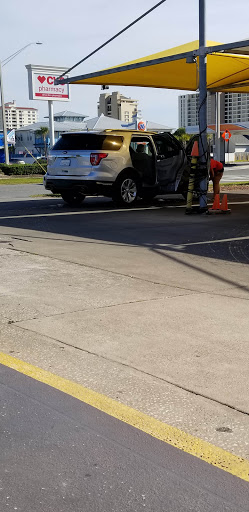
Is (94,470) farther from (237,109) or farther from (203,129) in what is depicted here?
(237,109)

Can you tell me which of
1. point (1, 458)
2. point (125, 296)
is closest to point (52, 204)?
point (125, 296)

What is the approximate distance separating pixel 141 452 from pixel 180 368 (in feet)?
4.34

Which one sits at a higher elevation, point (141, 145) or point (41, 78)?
point (41, 78)

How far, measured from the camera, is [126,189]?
16.2 meters

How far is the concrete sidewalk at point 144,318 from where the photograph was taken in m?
4.30

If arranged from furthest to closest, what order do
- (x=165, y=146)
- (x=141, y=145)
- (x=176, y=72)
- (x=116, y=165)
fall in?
(x=176, y=72) → (x=165, y=146) → (x=141, y=145) → (x=116, y=165)

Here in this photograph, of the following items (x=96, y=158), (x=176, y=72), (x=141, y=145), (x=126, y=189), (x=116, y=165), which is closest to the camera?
(x=96, y=158)

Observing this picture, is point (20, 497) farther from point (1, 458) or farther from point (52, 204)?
point (52, 204)

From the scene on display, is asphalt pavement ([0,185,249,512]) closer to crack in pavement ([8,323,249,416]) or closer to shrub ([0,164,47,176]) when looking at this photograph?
crack in pavement ([8,323,249,416])

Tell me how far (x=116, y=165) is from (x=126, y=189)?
80cm

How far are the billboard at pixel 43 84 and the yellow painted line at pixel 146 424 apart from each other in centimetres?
3792

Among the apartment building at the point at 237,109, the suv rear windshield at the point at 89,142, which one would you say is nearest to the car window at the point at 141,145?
the suv rear windshield at the point at 89,142

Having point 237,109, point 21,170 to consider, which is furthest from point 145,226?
point 237,109

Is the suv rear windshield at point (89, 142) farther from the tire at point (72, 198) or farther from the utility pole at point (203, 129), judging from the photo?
the utility pole at point (203, 129)
